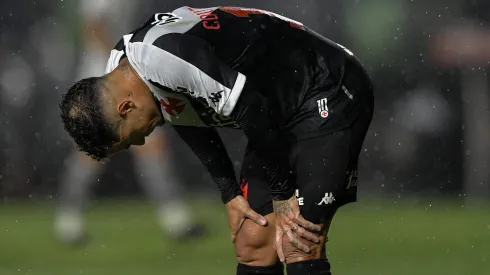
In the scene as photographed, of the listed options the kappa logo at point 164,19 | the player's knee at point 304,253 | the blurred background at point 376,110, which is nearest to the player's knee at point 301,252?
the player's knee at point 304,253

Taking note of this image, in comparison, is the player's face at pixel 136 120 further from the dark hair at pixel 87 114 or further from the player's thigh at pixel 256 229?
the player's thigh at pixel 256 229

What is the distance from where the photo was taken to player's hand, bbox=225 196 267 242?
5.40m

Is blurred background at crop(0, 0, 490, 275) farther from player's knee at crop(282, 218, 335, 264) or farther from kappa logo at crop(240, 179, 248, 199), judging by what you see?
player's knee at crop(282, 218, 335, 264)

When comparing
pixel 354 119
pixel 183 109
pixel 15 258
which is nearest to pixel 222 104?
pixel 183 109

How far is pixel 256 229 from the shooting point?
5.38m

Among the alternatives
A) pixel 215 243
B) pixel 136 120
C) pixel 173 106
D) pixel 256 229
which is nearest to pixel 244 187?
pixel 256 229

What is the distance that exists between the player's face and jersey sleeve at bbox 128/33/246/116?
0.50ft

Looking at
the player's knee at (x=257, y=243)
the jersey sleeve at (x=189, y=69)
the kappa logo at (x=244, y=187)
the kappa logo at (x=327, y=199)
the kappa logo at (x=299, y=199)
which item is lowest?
the player's knee at (x=257, y=243)

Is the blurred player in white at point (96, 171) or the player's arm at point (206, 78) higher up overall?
the player's arm at point (206, 78)

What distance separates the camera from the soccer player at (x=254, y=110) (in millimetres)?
4605

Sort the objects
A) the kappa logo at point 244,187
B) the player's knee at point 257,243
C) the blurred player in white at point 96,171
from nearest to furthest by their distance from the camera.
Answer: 1. the player's knee at point 257,243
2. the kappa logo at point 244,187
3. the blurred player in white at point 96,171

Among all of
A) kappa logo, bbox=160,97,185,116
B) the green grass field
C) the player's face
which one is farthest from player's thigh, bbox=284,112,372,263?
the green grass field

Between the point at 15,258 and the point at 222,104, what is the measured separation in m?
4.09

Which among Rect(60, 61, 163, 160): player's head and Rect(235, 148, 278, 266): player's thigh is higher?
Rect(60, 61, 163, 160): player's head
